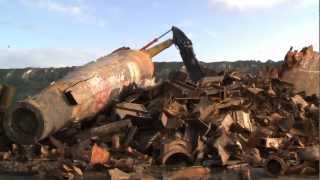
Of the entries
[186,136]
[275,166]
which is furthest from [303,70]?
[275,166]

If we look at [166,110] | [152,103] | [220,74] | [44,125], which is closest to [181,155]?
[166,110]

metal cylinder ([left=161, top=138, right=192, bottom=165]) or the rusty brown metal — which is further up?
the rusty brown metal

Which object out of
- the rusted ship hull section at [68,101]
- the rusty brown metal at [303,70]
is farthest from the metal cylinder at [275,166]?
the rusty brown metal at [303,70]

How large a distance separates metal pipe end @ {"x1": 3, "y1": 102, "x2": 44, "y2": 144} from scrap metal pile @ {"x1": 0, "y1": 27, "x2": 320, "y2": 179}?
51 mm

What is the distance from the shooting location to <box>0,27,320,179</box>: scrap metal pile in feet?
27.7

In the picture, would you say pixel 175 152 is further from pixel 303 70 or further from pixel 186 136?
pixel 303 70

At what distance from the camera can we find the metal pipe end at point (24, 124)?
9.70 metres

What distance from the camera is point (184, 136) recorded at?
944 cm

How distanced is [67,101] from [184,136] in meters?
2.42

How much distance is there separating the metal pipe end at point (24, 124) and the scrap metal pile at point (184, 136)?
51 mm

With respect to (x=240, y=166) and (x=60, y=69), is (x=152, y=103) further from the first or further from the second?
(x=60, y=69)

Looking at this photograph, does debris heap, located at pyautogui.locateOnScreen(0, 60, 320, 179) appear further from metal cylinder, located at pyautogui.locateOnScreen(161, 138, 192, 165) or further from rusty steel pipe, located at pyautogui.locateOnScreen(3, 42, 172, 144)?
rusty steel pipe, located at pyautogui.locateOnScreen(3, 42, 172, 144)

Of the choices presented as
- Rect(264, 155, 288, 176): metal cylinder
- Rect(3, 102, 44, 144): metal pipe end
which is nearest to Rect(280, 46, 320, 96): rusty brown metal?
Rect(264, 155, 288, 176): metal cylinder

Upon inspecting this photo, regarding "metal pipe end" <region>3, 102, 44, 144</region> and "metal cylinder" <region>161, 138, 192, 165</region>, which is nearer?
"metal cylinder" <region>161, 138, 192, 165</region>
